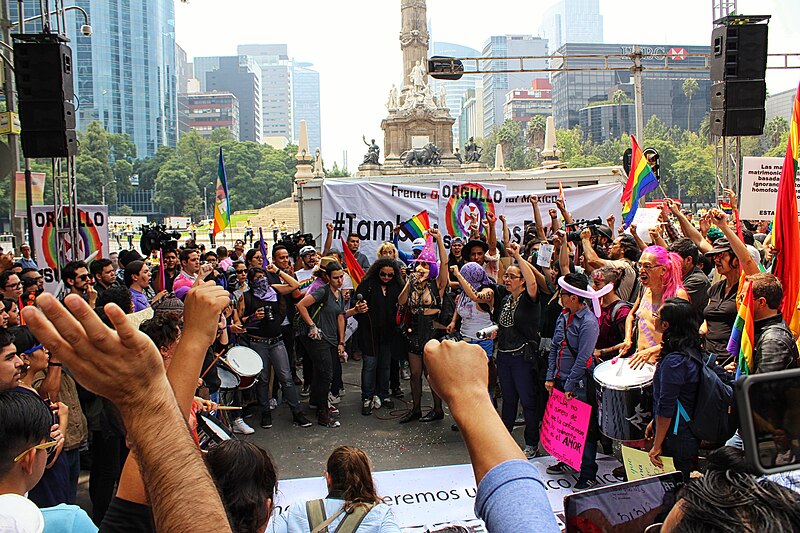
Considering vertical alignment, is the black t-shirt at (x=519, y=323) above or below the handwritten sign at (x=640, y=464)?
above

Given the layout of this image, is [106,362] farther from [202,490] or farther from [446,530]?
[446,530]

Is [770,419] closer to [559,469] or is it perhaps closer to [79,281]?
[559,469]

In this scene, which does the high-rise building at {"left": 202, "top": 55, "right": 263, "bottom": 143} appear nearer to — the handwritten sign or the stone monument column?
the stone monument column

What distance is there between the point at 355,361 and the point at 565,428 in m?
5.32

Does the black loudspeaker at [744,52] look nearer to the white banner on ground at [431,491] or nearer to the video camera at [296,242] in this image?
the white banner on ground at [431,491]

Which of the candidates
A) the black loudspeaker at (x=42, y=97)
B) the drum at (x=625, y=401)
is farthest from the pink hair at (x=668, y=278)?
the black loudspeaker at (x=42, y=97)

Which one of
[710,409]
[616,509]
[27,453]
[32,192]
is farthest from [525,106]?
[27,453]

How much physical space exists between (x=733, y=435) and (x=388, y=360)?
4305 mm

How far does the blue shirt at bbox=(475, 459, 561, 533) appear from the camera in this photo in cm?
127

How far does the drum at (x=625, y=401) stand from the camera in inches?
193

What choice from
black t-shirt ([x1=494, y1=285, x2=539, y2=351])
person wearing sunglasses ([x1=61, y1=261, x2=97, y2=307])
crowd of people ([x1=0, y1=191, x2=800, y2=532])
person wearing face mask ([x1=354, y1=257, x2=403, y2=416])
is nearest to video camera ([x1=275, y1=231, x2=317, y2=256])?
crowd of people ([x1=0, y1=191, x2=800, y2=532])

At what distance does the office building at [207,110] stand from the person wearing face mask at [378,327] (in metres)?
157

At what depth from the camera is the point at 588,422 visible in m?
5.48

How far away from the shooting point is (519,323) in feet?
20.8
